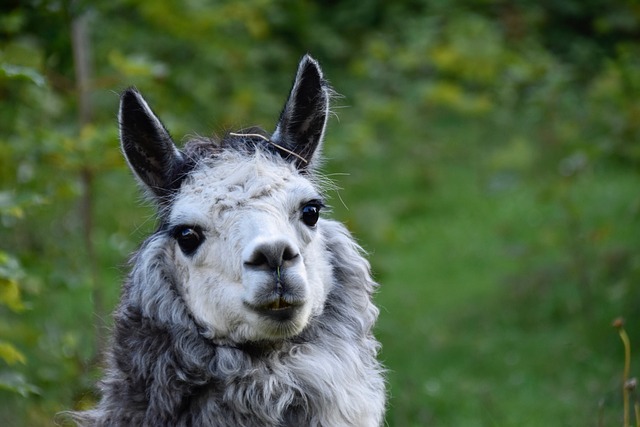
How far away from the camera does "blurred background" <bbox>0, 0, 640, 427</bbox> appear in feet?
23.5

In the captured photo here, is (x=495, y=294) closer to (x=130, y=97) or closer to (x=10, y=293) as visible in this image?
(x=10, y=293)

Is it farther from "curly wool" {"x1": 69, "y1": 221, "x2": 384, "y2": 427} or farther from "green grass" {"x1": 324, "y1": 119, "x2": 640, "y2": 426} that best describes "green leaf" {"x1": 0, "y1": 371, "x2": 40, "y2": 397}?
"green grass" {"x1": 324, "y1": 119, "x2": 640, "y2": 426}

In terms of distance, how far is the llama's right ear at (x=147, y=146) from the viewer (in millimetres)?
4234

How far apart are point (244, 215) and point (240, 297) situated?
31 centimetres

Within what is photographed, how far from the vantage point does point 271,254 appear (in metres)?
3.77

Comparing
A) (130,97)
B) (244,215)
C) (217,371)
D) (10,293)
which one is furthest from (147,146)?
(10,293)

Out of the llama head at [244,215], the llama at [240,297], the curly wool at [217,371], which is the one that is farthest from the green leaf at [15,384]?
the llama head at [244,215]

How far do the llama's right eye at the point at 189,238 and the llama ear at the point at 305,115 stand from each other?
21.8 inches

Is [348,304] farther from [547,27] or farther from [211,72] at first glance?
[547,27]

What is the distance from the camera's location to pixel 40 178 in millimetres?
7531

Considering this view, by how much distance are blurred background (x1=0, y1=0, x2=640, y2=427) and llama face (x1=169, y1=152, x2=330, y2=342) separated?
2.02 feet

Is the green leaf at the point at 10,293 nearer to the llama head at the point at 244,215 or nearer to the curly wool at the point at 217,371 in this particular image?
the curly wool at the point at 217,371

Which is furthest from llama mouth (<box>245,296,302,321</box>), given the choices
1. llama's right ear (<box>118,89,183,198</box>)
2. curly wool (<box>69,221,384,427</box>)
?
llama's right ear (<box>118,89,183,198</box>)

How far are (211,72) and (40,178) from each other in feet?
14.5
